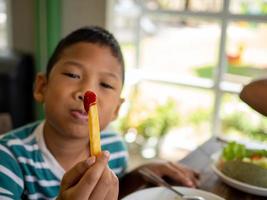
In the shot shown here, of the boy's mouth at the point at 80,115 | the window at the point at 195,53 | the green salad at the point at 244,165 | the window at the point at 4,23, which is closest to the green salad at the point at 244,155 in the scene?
the green salad at the point at 244,165

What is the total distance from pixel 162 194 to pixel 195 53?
1606mm

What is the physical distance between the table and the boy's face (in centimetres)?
29

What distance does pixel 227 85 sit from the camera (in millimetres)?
2211

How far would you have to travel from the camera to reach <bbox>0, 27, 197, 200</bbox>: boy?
75 cm

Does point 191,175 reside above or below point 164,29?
below

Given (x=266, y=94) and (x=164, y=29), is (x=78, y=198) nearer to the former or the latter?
(x=266, y=94)

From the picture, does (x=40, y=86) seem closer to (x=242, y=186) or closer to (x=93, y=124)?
(x=93, y=124)

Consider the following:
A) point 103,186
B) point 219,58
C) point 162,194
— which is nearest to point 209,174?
point 162,194

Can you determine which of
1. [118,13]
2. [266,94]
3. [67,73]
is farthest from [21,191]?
[118,13]

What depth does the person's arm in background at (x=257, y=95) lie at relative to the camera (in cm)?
64

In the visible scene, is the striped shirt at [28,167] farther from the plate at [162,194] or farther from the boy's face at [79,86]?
the plate at [162,194]

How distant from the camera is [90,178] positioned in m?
0.52

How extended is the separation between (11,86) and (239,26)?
147 centimetres

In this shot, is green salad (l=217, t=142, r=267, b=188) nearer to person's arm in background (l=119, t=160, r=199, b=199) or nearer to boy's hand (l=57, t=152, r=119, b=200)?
person's arm in background (l=119, t=160, r=199, b=199)
